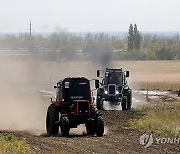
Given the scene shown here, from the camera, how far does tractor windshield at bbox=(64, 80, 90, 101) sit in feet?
73.0

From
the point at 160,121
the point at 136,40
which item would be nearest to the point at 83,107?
the point at 160,121

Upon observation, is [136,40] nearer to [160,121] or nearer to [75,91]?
[160,121]

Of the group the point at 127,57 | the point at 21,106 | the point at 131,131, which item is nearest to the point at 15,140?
the point at 131,131

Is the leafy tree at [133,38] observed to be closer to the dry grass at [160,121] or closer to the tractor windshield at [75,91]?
the dry grass at [160,121]

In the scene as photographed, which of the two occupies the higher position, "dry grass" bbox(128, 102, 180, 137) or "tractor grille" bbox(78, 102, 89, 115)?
"tractor grille" bbox(78, 102, 89, 115)

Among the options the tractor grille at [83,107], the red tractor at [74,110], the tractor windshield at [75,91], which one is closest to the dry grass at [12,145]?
the red tractor at [74,110]

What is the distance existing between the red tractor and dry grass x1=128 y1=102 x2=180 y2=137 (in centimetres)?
277

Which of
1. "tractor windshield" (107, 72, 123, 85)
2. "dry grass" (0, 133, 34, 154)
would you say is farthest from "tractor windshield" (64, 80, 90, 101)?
"tractor windshield" (107, 72, 123, 85)

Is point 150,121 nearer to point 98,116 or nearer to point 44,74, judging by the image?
point 98,116

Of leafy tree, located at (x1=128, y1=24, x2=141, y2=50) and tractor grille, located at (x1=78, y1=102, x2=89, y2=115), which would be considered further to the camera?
leafy tree, located at (x1=128, y1=24, x2=141, y2=50)

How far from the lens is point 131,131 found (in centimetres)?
2314

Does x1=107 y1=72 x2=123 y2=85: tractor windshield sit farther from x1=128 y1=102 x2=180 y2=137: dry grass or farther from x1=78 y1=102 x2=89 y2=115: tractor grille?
x1=78 y1=102 x2=89 y2=115: tractor grille

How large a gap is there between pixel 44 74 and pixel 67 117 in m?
47.4

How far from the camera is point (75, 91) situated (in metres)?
22.3
